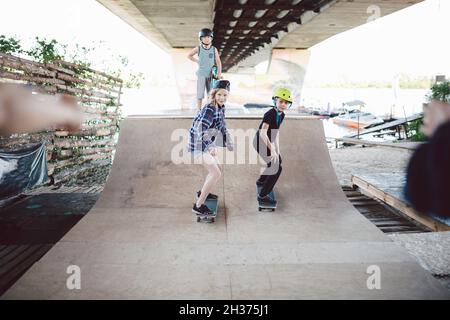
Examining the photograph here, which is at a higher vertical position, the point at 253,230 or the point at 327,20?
the point at 327,20

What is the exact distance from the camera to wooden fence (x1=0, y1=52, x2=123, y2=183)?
21.4 feet

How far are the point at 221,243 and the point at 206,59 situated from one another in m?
4.05

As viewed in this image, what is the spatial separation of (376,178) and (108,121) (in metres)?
9.64

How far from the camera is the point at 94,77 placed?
10492 mm

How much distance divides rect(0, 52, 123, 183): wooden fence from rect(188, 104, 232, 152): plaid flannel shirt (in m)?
4.27

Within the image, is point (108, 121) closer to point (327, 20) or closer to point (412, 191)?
point (327, 20)

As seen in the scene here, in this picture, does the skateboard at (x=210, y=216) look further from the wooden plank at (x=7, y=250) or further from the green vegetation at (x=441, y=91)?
the green vegetation at (x=441, y=91)

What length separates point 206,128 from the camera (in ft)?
13.3

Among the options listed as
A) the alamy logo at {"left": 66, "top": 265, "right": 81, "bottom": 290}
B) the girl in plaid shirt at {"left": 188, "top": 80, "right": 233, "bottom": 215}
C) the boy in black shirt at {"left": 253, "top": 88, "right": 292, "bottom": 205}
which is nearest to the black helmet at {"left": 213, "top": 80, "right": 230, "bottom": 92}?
the girl in plaid shirt at {"left": 188, "top": 80, "right": 233, "bottom": 215}

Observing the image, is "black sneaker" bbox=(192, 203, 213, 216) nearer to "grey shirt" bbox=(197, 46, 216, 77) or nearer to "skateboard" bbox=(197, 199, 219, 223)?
"skateboard" bbox=(197, 199, 219, 223)

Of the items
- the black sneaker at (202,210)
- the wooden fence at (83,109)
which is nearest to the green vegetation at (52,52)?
the wooden fence at (83,109)

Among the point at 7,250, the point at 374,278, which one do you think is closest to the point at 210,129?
the point at 374,278

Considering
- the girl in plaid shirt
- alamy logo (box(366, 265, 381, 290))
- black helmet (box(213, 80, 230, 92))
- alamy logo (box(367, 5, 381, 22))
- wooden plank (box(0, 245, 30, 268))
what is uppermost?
alamy logo (box(367, 5, 381, 22))
